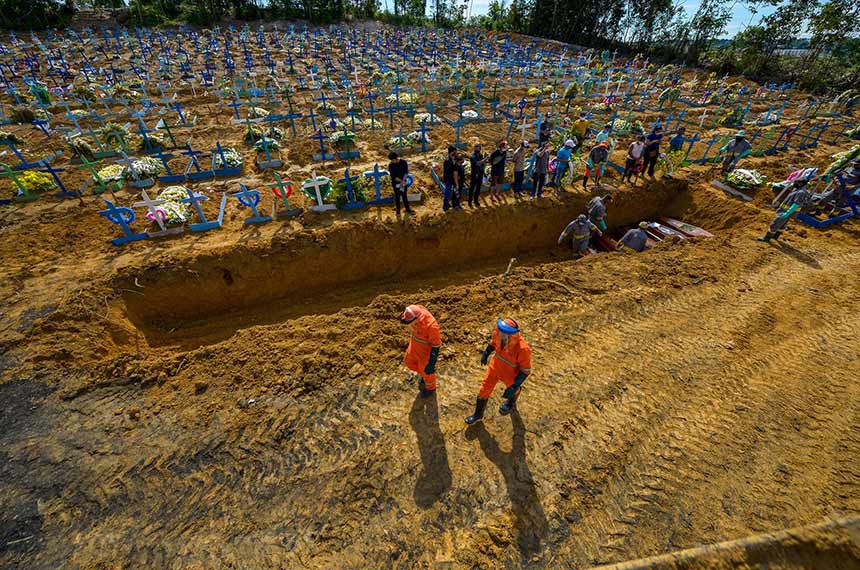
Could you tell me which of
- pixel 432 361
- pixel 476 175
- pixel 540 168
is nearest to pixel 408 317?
pixel 432 361

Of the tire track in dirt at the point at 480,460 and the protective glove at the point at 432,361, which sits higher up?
the protective glove at the point at 432,361

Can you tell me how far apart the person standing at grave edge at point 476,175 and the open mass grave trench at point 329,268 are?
1.59 feet

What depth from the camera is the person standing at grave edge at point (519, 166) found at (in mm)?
10008

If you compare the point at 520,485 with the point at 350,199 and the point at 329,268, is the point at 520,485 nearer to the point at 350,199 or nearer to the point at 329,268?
the point at 329,268

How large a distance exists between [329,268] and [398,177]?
2.98 m

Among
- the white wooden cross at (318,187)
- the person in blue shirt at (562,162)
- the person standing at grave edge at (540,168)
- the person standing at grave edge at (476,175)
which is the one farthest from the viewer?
the person in blue shirt at (562,162)

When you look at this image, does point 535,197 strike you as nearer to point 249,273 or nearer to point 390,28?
point 249,273

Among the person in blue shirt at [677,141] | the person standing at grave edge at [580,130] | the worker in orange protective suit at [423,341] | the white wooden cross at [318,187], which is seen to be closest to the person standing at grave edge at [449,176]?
the white wooden cross at [318,187]

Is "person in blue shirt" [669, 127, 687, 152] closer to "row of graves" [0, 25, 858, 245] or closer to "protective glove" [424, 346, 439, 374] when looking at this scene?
"row of graves" [0, 25, 858, 245]

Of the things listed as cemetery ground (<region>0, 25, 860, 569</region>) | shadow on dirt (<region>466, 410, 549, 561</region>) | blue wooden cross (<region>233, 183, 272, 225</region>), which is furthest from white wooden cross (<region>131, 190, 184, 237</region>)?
shadow on dirt (<region>466, 410, 549, 561</region>)

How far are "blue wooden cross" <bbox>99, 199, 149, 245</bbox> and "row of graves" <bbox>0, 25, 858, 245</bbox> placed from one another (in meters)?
0.04

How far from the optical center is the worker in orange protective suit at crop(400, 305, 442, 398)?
4.88m

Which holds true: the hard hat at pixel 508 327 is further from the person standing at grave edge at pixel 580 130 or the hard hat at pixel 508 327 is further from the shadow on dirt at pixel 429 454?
the person standing at grave edge at pixel 580 130

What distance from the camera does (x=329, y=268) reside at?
30.3ft
